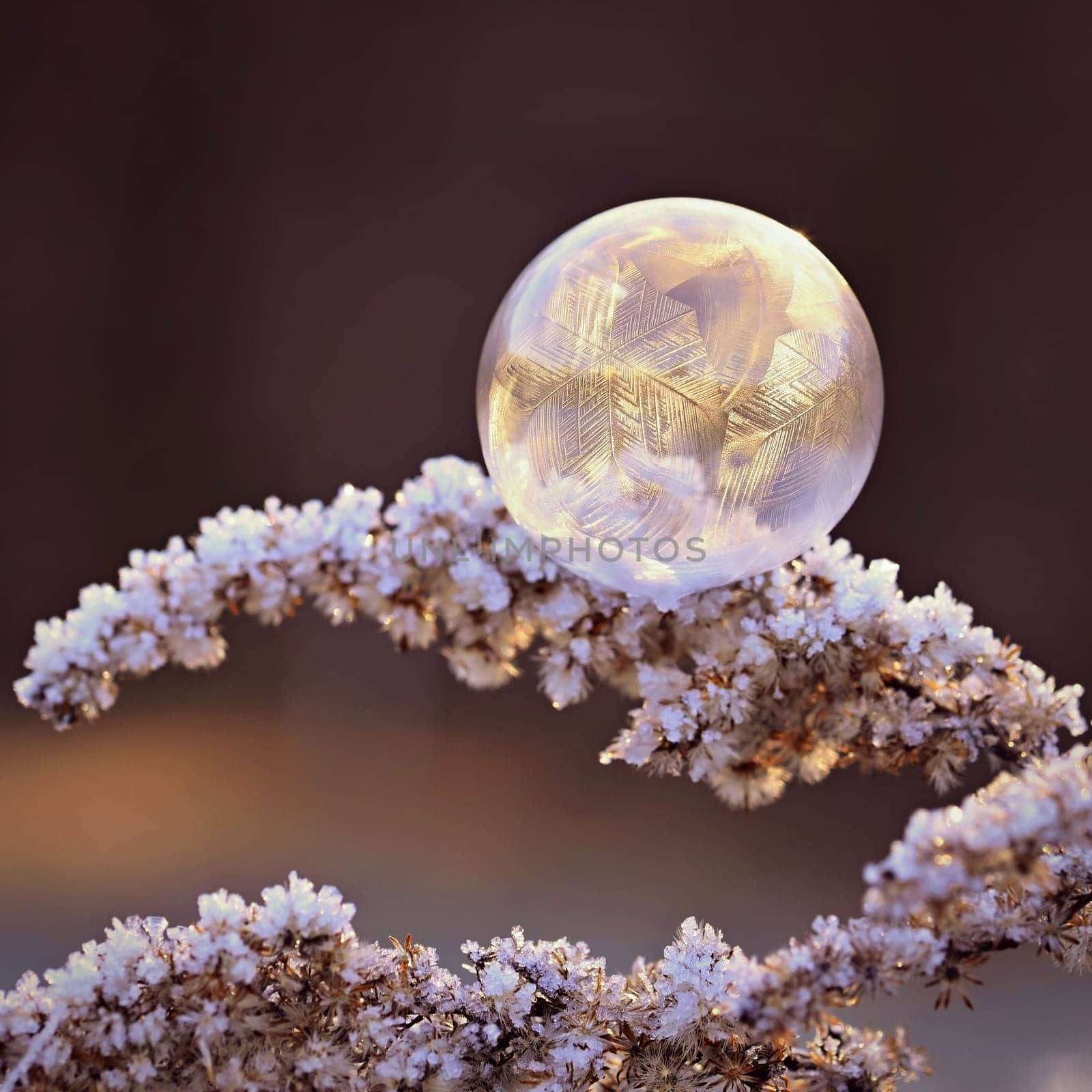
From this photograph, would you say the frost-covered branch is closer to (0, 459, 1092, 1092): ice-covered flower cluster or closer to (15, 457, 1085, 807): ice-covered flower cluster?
(0, 459, 1092, 1092): ice-covered flower cluster

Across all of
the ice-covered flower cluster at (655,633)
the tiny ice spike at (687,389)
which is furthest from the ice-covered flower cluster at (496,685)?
the tiny ice spike at (687,389)

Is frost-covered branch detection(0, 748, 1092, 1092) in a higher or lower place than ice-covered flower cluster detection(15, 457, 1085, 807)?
lower

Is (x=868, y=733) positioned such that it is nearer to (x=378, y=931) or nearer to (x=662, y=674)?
(x=662, y=674)

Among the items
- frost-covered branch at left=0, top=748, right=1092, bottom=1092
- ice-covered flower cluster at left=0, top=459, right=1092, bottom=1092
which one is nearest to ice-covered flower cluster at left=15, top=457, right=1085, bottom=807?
ice-covered flower cluster at left=0, top=459, right=1092, bottom=1092

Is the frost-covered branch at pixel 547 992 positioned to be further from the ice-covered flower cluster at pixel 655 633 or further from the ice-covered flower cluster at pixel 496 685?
the ice-covered flower cluster at pixel 655 633

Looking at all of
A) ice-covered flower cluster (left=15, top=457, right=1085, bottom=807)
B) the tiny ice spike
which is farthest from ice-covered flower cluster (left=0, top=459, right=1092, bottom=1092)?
the tiny ice spike

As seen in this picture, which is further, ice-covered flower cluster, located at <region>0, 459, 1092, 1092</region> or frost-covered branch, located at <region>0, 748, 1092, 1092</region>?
ice-covered flower cluster, located at <region>0, 459, 1092, 1092</region>

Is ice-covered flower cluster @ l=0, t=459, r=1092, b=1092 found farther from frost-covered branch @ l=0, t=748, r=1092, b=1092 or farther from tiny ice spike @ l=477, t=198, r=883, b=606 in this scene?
tiny ice spike @ l=477, t=198, r=883, b=606
